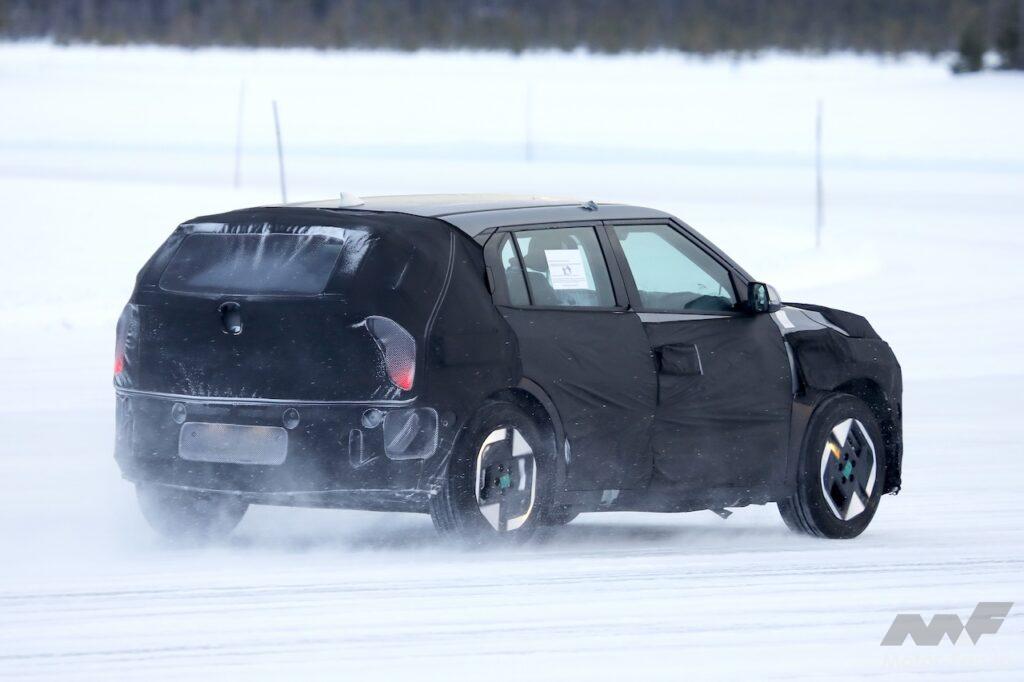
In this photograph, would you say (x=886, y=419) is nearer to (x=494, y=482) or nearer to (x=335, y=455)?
(x=494, y=482)

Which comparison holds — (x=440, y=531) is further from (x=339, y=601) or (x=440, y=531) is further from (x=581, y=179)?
(x=581, y=179)

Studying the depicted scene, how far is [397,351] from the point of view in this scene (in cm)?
819

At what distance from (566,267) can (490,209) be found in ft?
1.25

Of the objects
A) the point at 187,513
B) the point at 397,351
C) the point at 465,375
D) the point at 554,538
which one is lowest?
the point at 554,538

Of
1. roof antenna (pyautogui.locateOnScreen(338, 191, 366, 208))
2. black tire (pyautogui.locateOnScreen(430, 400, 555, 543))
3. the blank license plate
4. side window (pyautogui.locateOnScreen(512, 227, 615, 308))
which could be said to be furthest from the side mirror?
the blank license plate

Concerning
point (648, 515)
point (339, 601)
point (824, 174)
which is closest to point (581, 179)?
point (824, 174)

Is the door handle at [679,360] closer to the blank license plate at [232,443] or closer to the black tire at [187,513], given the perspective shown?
the blank license plate at [232,443]

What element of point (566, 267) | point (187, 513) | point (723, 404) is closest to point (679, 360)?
point (723, 404)

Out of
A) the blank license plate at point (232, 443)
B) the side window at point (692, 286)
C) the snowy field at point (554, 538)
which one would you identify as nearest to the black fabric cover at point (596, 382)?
the side window at point (692, 286)

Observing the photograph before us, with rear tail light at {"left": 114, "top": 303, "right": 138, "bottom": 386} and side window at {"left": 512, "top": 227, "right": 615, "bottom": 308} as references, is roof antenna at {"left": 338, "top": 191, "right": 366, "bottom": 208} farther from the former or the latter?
rear tail light at {"left": 114, "top": 303, "right": 138, "bottom": 386}

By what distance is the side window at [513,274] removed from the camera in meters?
8.62

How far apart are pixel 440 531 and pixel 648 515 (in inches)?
96.2

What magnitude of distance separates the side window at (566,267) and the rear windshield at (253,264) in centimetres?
84

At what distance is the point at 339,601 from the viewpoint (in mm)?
7680
